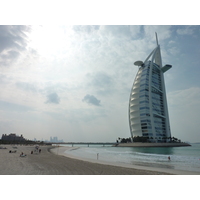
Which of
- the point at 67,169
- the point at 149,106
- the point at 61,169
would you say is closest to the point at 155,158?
the point at 67,169

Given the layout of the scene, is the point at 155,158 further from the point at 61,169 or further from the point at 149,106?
the point at 149,106

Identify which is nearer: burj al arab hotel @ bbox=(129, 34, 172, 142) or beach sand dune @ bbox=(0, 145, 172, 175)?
beach sand dune @ bbox=(0, 145, 172, 175)

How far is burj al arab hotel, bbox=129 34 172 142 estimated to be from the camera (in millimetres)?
102250

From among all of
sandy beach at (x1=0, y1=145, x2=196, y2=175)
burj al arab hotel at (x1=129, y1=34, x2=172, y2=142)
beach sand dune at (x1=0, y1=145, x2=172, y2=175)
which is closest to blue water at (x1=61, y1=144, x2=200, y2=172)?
sandy beach at (x1=0, y1=145, x2=196, y2=175)

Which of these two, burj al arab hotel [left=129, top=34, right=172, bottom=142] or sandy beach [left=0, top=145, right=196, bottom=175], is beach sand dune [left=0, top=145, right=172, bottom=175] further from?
burj al arab hotel [left=129, top=34, right=172, bottom=142]

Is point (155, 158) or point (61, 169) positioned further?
point (155, 158)

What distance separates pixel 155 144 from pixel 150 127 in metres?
12.7

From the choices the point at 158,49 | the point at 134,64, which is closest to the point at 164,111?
the point at 134,64

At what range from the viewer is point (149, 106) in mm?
103375

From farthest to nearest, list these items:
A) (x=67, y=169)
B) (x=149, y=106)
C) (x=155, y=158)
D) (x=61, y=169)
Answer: (x=149, y=106) < (x=155, y=158) < (x=67, y=169) < (x=61, y=169)

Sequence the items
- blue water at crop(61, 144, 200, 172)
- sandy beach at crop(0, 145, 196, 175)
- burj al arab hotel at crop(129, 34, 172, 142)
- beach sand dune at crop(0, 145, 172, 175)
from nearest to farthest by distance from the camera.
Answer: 1. beach sand dune at crop(0, 145, 172, 175)
2. sandy beach at crop(0, 145, 196, 175)
3. blue water at crop(61, 144, 200, 172)
4. burj al arab hotel at crop(129, 34, 172, 142)

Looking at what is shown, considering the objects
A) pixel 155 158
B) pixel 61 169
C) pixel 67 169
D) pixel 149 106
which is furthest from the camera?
pixel 149 106

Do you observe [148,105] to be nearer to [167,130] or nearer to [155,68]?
[167,130]

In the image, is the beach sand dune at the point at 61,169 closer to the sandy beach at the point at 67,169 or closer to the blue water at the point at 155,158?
the sandy beach at the point at 67,169
